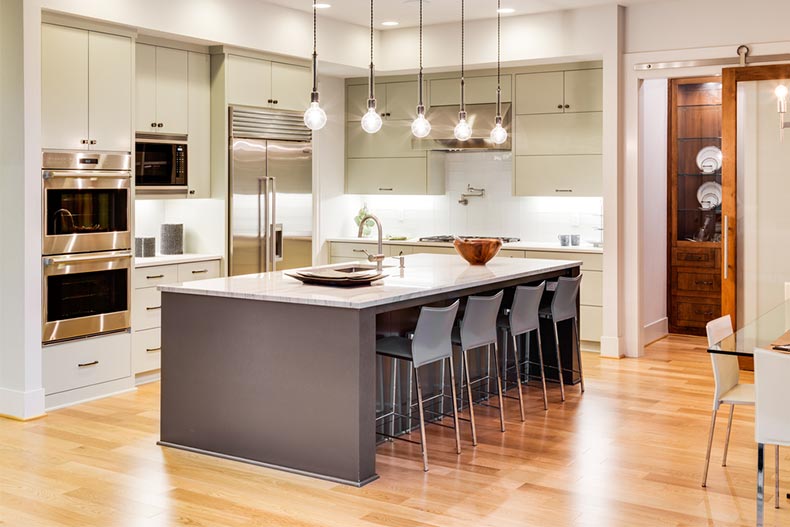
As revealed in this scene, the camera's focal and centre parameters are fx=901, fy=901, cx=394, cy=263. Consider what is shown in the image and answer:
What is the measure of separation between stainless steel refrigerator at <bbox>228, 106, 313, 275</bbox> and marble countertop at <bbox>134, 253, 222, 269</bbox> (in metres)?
0.23

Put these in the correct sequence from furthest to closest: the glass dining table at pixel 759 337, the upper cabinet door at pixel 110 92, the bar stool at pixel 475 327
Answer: the upper cabinet door at pixel 110 92, the bar stool at pixel 475 327, the glass dining table at pixel 759 337

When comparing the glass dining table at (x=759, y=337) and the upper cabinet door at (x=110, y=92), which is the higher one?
the upper cabinet door at (x=110, y=92)

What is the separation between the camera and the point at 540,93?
27.0ft

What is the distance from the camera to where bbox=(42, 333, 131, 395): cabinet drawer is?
19.2 ft

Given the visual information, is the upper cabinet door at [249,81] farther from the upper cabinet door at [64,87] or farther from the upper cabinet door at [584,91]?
the upper cabinet door at [584,91]

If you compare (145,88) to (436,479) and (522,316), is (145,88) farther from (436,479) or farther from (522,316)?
(436,479)

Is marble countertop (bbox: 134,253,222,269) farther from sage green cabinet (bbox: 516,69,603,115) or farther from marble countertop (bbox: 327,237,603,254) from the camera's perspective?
sage green cabinet (bbox: 516,69,603,115)

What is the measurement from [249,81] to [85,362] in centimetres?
265

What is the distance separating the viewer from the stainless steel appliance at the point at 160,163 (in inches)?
262

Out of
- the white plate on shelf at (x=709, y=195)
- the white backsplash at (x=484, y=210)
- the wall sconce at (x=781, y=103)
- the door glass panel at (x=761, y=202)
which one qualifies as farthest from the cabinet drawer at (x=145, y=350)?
the white plate on shelf at (x=709, y=195)

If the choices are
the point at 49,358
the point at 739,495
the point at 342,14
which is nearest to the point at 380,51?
the point at 342,14

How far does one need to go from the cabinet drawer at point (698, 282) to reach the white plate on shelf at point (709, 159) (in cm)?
102

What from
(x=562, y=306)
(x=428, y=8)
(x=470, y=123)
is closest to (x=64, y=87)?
(x=428, y=8)

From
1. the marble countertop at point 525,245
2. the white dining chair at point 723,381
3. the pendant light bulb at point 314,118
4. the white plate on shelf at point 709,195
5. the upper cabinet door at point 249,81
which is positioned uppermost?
the upper cabinet door at point 249,81
